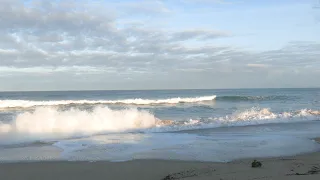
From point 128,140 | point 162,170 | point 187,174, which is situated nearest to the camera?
point 187,174

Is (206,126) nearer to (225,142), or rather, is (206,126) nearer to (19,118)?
(225,142)

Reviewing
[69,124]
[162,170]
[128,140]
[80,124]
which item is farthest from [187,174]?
[69,124]

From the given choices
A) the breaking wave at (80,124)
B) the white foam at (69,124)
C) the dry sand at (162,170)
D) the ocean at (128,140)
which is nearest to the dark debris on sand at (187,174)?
the dry sand at (162,170)

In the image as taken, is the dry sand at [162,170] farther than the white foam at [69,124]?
No

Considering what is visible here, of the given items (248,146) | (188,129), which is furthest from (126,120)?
(248,146)

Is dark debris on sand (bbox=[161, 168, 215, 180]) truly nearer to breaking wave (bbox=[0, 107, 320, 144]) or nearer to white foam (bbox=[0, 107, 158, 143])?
breaking wave (bbox=[0, 107, 320, 144])

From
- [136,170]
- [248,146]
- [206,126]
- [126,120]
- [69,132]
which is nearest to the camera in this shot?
[136,170]

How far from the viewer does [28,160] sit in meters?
8.11

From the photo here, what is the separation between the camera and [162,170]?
7043mm

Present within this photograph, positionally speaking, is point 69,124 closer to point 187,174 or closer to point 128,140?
point 128,140

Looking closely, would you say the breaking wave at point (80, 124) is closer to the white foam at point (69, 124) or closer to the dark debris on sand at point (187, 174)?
the white foam at point (69, 124)

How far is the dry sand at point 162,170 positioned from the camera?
20.5ft

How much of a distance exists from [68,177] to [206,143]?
16.3 feet

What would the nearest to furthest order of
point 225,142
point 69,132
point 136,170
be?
1. point 136,170
2. point 225,142
3. point 69,132
